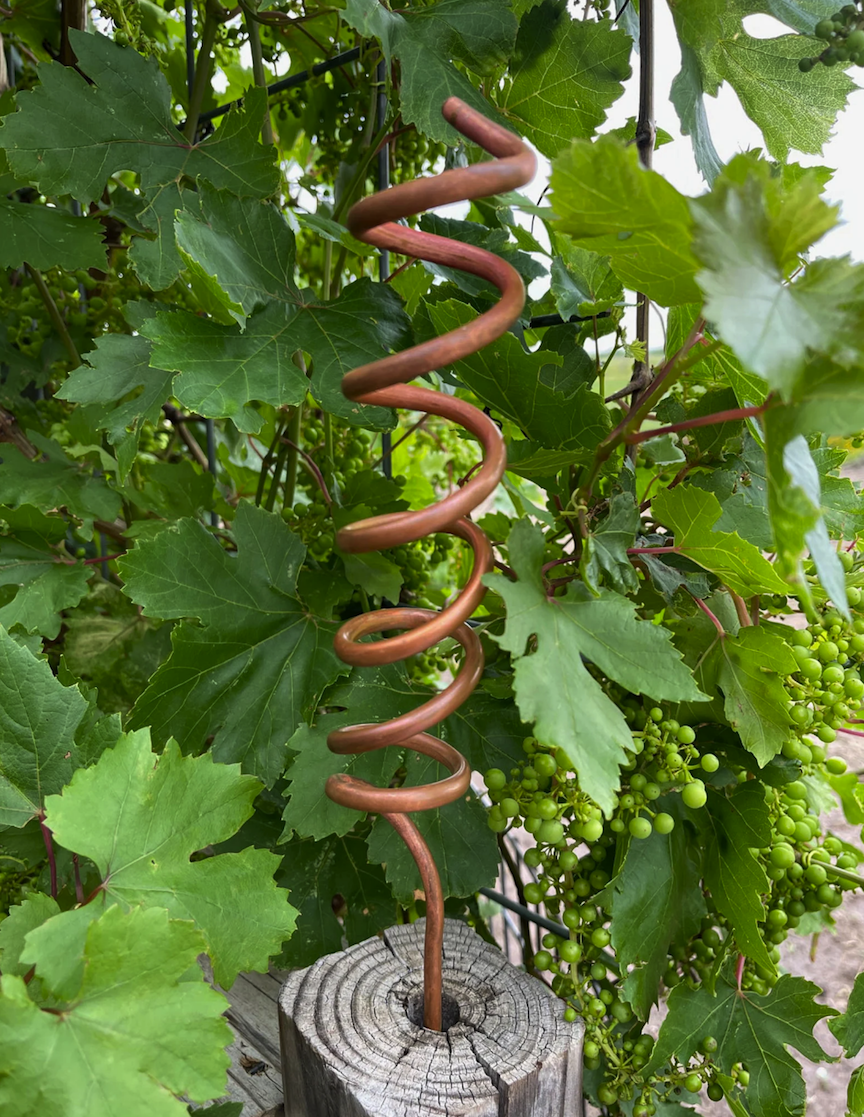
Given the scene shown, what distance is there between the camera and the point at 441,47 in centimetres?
78

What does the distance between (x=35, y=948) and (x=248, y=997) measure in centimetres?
53

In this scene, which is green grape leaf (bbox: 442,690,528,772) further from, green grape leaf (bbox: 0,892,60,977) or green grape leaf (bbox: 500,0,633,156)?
green grape leaf (bbox: 500,0,633,156)

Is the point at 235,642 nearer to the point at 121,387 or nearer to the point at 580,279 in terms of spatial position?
the point at 121,387

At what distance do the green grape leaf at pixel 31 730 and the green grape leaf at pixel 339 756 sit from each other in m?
0.19

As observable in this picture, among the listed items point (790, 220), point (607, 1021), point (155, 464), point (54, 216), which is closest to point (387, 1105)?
point (607, 1021)

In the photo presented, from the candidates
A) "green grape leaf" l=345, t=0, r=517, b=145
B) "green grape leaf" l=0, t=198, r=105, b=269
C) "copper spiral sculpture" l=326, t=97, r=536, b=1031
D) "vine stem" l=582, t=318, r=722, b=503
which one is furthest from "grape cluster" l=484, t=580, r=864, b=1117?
"green grape leaf" l=0, t=198, r=105, b=269

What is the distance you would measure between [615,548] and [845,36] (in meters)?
0.49

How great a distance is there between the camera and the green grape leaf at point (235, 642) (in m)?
0.85

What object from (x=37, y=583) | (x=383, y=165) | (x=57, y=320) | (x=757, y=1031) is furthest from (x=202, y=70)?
(x=757, y=1031)

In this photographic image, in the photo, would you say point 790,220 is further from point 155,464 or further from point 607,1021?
point 155,464

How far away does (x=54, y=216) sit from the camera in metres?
1.01

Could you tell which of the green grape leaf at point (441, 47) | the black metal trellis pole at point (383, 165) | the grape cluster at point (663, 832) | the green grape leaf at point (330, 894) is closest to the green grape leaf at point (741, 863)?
the grape cluster at point (663, 832)

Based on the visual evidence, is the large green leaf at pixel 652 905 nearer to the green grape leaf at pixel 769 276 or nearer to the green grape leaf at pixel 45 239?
the green grape leaf at pixel 769 276

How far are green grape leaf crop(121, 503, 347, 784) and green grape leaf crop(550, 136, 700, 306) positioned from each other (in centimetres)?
51
